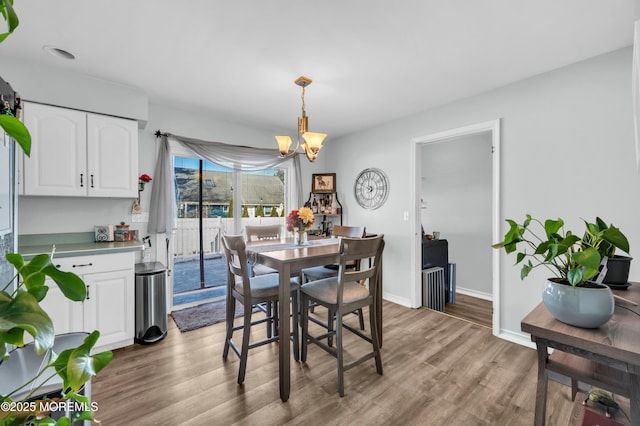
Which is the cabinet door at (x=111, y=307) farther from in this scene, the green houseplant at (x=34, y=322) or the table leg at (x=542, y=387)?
the table leg at (x=542, y=387)

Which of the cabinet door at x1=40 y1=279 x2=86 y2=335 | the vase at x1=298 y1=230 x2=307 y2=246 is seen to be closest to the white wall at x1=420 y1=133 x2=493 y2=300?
the vase at x1=298 y1=230 x2=307 y2=246

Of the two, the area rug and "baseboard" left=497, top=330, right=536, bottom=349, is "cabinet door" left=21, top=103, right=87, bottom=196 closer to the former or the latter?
the area rug

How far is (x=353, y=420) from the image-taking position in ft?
5.51

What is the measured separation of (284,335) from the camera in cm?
186

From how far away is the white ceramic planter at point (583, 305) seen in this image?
1028 mm

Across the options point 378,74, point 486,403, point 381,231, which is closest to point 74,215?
point 378,74

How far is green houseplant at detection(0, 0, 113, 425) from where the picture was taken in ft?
1.35

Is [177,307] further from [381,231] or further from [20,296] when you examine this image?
[20,296]

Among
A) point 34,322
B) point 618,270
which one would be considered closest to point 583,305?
point 618,270

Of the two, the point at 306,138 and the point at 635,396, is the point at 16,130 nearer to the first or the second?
the point at 635,396

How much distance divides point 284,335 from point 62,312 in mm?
1882

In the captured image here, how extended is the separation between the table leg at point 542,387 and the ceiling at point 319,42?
76.8 inches

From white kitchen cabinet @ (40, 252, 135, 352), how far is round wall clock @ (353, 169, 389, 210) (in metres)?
2.99

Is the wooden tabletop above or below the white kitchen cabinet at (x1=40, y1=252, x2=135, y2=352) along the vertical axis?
above
